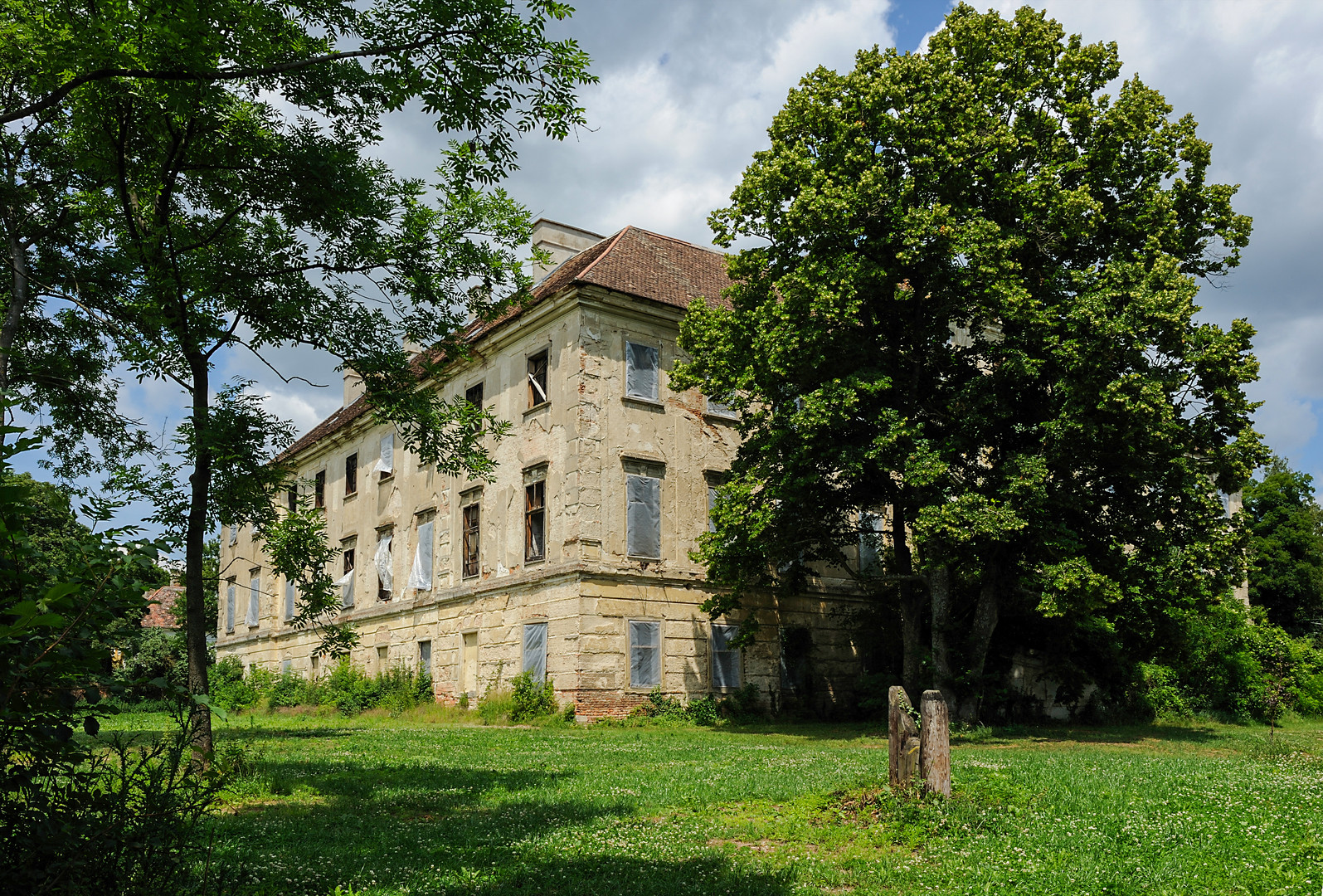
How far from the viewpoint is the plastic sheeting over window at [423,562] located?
29.3 meters

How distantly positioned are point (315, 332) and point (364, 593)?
75.7ft

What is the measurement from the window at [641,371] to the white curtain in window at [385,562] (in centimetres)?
1193

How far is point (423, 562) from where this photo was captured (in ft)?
97.1

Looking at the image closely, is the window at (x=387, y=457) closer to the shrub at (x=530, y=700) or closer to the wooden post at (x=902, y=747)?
Answer: the shrub at (x=530, y=700)

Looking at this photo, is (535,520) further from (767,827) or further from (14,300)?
(767,827)

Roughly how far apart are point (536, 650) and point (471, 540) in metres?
4.92

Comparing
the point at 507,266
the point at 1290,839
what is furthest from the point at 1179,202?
the point at 1290,839

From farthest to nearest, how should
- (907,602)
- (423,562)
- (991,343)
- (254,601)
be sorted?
(254,601) → (423,562) → (907,602) → (991,343)

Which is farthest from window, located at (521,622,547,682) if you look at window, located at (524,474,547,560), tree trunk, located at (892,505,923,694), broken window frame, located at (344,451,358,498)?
broken window frame, located at (344,451,358,498)

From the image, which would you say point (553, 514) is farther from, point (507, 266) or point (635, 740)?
point (507, 266)

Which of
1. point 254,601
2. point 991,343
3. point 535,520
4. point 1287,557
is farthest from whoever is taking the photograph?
point 1287,557

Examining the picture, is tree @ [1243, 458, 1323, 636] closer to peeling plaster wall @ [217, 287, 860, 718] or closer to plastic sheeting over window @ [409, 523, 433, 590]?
peeling plaster wall @ [217, 287, 860, 718]

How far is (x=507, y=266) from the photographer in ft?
44.0

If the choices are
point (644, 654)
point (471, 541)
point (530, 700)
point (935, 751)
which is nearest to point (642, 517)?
point (644, 654)
